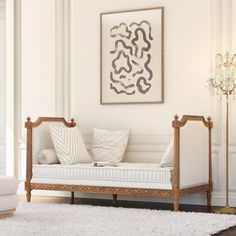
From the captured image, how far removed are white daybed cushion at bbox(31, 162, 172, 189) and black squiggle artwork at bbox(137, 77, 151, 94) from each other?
0.97 meters

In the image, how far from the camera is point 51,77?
21.2ft

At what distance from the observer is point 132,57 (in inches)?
238

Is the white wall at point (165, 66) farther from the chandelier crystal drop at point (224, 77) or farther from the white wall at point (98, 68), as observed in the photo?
the chandelier crystal drop at point (224, 77)

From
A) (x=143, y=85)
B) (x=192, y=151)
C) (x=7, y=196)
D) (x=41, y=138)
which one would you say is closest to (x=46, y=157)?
(x=41, y=138)

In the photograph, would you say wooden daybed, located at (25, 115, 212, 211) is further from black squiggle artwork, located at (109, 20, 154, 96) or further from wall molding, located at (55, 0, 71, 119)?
black squiggle artwork, located at (109, 20, 154, 96)

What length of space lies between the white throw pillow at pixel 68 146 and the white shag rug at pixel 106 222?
0.70 metres

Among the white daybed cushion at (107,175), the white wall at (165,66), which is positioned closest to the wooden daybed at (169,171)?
the white daybed cushion at (107,175)

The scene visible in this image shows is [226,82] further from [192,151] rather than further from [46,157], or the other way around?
[46,157]

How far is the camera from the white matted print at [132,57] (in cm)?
591

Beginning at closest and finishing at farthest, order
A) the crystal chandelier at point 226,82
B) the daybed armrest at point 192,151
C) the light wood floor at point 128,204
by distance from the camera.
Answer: the daybed armrest at point 192,151, the crystal chandelier at point 226,82, the light wood floor at point 128,204

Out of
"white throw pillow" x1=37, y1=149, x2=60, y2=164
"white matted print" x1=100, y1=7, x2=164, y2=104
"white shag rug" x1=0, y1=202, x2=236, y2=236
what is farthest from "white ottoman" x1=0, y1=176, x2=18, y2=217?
"white matted print" x1=100, y1=7, x2=164, y2=104

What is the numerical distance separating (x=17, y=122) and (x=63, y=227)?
9.31ft

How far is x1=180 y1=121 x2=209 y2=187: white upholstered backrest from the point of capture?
5027 mm

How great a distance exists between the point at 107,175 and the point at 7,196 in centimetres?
103
